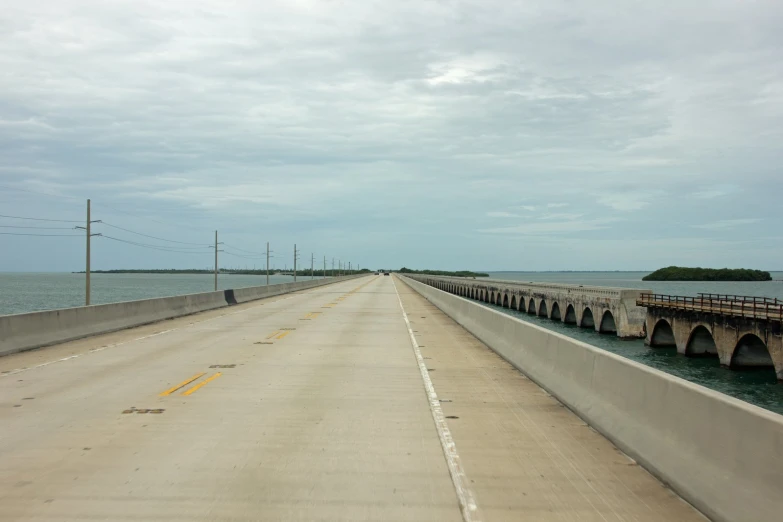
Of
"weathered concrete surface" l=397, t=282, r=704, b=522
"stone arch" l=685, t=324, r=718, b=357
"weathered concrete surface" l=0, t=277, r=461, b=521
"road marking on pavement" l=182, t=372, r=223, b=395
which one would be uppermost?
"road marking on pavement" l=182, t=372, r=223, b=395

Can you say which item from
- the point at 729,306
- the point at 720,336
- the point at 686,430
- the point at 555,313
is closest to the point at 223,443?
the point at 686,430

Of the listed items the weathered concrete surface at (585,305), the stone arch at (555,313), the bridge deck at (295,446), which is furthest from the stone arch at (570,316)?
the bridge deck at (295,446)

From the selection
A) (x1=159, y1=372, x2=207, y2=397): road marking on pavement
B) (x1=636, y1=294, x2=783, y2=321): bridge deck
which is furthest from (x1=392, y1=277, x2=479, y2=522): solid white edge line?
(x1=636, y1=294, x2=783, y2=321): bridge deck

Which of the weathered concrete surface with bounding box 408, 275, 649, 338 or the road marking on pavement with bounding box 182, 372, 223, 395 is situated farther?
the weathered concrete surface with bounding box 408, 275, 649, 338

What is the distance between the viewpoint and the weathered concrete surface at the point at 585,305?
43.3 metres

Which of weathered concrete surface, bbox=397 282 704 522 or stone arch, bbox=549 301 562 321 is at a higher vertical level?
weathered concrete surface, bbox=397 282 704 522

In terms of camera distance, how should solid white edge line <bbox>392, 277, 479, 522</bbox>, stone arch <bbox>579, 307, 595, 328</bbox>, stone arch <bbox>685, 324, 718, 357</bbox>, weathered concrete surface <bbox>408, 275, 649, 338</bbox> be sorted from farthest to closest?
1. stone arch <bbox>579, 307, 595, 328</bbox>
2. weathered concrete surface <bbox>408, 275, 649, 338</bbox>
3. stone arch <bbox>685, 324, 718, 357</bbox>
4. solid white edge line <bbox>392, 277, 479, 522</bbox>

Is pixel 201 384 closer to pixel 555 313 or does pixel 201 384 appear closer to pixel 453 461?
pixel 453 461

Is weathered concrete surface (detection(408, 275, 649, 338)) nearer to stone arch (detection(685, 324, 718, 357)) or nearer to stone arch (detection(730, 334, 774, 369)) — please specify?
stone arch (detection(685, 324, 718, 357))

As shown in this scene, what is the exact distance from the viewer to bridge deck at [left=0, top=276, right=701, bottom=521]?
18.7 feet

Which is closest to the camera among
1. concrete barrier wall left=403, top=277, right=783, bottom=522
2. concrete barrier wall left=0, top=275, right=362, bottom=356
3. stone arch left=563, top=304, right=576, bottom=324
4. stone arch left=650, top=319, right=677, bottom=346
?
concrete barrier wall left=403, top=277, right=783, bottom=522

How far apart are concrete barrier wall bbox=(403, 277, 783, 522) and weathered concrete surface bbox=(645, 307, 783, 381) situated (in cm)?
2140

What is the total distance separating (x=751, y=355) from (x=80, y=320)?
91.8 feet

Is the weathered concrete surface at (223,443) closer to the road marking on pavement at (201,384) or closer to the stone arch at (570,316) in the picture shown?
the road marking on pavement at (201,384)
